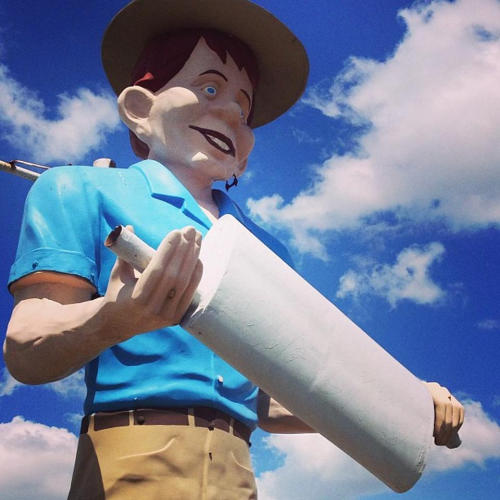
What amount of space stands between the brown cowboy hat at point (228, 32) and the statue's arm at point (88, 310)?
1402 millimetres

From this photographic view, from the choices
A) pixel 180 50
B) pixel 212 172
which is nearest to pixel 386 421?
pixel 212 172

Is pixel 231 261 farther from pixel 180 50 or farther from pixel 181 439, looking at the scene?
pixel 180 50

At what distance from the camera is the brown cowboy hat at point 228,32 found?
9.49ft

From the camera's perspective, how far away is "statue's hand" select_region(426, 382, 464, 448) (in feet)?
7.43

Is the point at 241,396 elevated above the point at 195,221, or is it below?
below

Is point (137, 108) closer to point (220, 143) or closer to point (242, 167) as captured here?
point (220, 143)

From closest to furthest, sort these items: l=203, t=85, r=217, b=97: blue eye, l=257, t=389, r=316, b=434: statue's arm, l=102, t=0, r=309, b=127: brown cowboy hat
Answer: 1. l=257, t=389, r=316, b=434: statue's arm
2. l=203, t=85, r=217, b=97: blue eye
3. l=102, t=0, r=309, b=127: brown cowboy hat

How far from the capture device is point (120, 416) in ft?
6.76

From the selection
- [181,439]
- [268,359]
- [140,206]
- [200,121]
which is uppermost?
[200,121]

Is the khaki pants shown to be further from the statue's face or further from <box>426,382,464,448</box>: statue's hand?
the statue's face

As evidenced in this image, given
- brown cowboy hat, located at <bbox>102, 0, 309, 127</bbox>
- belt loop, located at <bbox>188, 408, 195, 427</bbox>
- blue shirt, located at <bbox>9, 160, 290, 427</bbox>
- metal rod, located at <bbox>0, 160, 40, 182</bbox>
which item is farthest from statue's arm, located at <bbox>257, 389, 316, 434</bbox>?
metal rod, located at <bbox>0, 160, 40, 182</bbox>

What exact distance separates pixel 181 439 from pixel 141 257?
0.66 metres

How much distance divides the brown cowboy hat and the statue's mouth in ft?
1.76

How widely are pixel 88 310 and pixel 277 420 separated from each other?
1116mm
